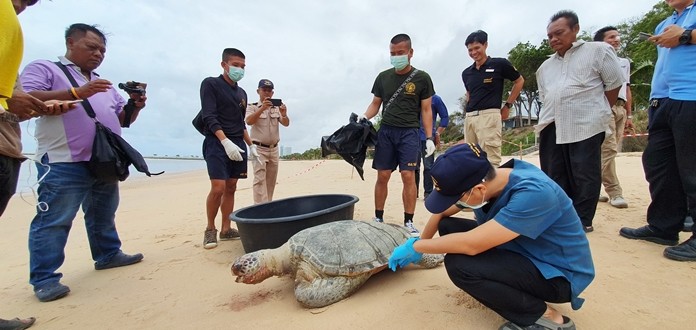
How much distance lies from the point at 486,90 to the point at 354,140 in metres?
1.83

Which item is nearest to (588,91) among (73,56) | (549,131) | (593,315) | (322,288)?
(549,131)

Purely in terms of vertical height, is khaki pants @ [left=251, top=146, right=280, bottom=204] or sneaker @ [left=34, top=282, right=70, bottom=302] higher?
khaki pants @ [left=251, top=146, right=280, bottom=204]

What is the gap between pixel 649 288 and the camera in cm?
199

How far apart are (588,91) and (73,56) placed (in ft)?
14.9

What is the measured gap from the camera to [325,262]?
223 centimetres

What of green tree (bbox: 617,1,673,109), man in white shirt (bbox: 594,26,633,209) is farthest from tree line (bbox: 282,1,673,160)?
man in white shirt (bbox: 594,26,633,209)

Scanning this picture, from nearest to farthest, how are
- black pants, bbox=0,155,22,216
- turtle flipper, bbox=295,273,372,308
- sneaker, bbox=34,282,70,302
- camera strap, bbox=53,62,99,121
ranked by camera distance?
black pants, bbox=0,155,22,216 → turtle flipper, bbox=295,273,372,308 → sneaker, bbox=34,282,70,302 → camera strap, bbox=53,62,99,121

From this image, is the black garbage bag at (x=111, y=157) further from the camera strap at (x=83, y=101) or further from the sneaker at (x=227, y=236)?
the sneaker at (x=227, y=236)

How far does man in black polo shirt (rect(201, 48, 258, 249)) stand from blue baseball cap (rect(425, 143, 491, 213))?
246 cm

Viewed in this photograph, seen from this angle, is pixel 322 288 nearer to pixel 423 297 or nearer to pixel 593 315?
pixel 423 297

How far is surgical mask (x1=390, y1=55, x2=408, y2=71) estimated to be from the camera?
3537 mm

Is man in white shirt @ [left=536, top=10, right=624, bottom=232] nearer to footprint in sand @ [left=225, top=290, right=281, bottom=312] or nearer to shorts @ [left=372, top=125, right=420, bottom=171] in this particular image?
shorts @ [left=372, top=125, right=420, bottom=171]

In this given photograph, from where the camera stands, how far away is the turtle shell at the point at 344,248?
7.23ft

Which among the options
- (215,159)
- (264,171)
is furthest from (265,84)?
(215,159)
